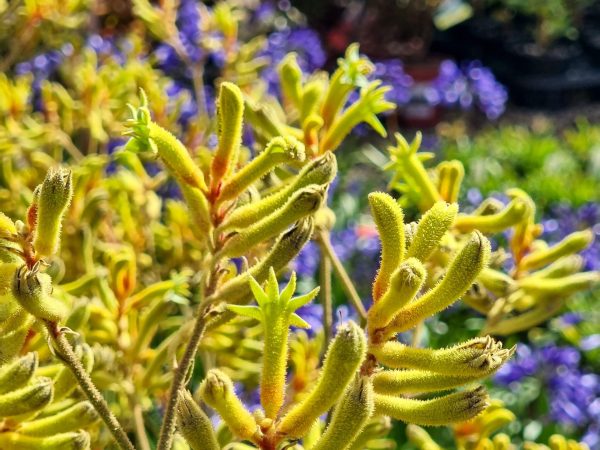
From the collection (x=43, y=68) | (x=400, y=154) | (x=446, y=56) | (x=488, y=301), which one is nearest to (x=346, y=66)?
(x=400, y=154)

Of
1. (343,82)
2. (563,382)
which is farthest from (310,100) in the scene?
(563,382)

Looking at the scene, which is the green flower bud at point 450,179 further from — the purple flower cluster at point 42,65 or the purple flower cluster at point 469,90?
the purple flower cluster at point 469,90

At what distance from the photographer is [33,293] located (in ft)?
1.64

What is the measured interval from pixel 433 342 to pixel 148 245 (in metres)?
0.98

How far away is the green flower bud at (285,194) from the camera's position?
575 mm

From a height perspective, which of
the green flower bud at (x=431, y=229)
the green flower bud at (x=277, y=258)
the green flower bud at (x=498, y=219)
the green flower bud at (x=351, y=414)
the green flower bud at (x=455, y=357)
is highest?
the green flower bud at (x=277, y=258)

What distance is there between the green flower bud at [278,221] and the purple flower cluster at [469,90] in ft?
10.4

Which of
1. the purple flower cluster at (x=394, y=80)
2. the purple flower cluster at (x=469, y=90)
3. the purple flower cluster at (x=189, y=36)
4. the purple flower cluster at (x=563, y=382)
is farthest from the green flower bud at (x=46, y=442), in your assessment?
the purple flower cluster at (x=469, y=90)

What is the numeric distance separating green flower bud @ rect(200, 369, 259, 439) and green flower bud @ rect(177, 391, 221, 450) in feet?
0.04

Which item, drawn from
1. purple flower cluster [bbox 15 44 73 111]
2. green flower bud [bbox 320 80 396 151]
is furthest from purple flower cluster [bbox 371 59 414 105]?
green flower bud [bbox 320 80 396 151]

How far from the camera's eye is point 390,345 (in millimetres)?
583

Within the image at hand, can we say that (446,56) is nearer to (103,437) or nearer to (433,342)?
(433,342)

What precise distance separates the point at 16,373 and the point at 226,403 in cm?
14

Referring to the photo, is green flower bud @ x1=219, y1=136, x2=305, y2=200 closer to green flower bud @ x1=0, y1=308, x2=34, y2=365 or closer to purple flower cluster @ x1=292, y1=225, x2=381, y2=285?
green flower bud @ x1=0, y1=308, x2=34, y2=365
